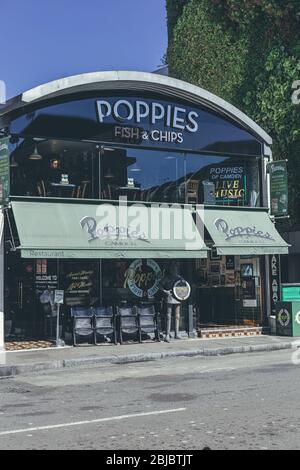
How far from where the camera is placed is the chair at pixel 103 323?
1584 cm

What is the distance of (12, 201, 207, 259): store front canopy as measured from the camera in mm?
15047

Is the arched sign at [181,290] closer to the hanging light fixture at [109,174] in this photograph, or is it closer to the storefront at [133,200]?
the storefront at [133,200]

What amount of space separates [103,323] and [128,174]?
4192 millimetres

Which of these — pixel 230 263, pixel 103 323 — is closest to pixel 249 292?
pixel 230 263

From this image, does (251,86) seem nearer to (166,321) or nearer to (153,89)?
(153,89)

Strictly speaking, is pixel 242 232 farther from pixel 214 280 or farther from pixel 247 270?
pixel 214 280

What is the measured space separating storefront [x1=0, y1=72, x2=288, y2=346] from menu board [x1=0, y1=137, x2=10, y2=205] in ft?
0.37

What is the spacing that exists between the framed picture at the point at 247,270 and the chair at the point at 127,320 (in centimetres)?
449

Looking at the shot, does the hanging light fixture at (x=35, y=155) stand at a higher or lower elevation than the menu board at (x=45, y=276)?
higher

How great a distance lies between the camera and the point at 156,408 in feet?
27.1

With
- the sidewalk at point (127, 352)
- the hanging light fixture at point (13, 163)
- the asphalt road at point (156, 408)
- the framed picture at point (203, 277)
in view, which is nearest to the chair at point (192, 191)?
the framed picture at point (203, 277)

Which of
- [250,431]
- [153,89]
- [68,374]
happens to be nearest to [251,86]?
[153,89]

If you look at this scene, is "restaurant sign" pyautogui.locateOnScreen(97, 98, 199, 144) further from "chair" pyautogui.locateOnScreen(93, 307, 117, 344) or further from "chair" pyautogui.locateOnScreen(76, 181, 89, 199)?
"chair" pyautogui.locateOnScreen(93, 307, 117, 344)
